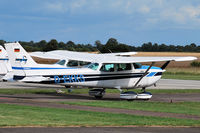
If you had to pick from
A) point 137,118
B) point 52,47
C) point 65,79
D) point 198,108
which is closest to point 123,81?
point 65,79

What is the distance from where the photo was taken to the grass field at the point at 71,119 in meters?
13.3

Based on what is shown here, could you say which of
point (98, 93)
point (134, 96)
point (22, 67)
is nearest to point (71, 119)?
point (134, 96)

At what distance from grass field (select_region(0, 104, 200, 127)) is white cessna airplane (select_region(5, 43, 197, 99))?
451 cm

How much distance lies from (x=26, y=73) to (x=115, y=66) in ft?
15.4

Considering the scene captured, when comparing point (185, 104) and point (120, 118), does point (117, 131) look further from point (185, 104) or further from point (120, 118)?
point (185, 104)

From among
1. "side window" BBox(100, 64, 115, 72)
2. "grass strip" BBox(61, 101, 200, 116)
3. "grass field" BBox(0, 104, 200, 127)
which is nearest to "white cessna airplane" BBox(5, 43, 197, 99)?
"side window" BBox(100, 64, 115, 72)

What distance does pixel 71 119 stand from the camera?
47.3 feet

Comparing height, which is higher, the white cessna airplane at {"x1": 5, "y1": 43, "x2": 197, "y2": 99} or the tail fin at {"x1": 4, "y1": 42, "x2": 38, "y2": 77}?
the tail fin at {"x1": 4, "y1": 42, "x2": 38, "y2": 77}

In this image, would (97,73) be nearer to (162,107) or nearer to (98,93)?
(98,93)

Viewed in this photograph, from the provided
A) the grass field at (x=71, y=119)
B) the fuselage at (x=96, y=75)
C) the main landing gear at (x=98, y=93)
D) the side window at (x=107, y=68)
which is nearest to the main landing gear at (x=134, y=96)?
the fuselage at (x=96, y=75)

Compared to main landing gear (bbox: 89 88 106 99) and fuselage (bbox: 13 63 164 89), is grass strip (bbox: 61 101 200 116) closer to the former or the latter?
fuselage (bbox: 13 63 164 89)

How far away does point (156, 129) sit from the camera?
1270 centimetres

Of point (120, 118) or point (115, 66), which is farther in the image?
point (115, 66)

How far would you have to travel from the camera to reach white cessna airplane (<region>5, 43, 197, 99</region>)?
70.8 ft
